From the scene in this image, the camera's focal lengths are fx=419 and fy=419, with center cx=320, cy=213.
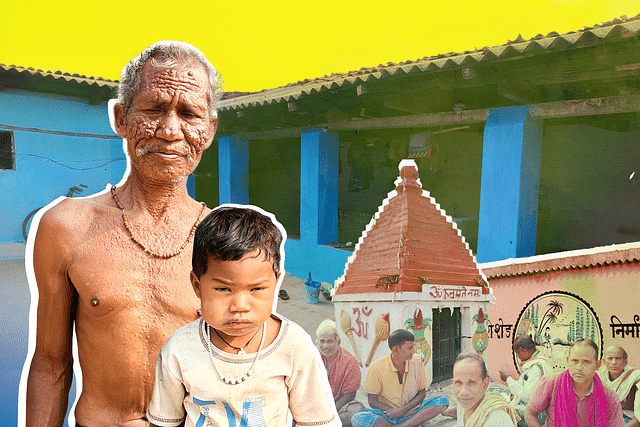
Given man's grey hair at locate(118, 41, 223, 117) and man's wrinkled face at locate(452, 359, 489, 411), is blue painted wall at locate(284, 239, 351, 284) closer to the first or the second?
man's wrinkled face at locate(452, 359, 489, 411)

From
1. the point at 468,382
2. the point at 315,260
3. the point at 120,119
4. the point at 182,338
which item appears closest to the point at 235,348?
the point at 182,338

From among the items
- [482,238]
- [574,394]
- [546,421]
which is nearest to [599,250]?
[482,238]

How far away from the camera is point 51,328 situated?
1174mm

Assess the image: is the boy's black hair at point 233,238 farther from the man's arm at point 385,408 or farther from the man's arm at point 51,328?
the man's arm at point 385,408

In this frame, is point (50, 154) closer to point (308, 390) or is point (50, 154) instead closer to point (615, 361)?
point (308, 390)

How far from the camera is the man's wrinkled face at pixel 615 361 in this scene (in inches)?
109

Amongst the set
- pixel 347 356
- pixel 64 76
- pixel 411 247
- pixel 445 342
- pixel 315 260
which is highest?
pixel 64 76

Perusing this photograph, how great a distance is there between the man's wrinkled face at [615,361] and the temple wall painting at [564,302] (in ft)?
0.14

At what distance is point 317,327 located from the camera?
9.83ft

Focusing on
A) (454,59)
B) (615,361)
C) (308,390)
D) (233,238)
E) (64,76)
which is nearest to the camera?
(233,238)

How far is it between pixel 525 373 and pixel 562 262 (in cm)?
84

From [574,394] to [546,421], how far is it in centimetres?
28

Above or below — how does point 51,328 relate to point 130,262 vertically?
below

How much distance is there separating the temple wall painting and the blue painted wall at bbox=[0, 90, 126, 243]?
260 cm
